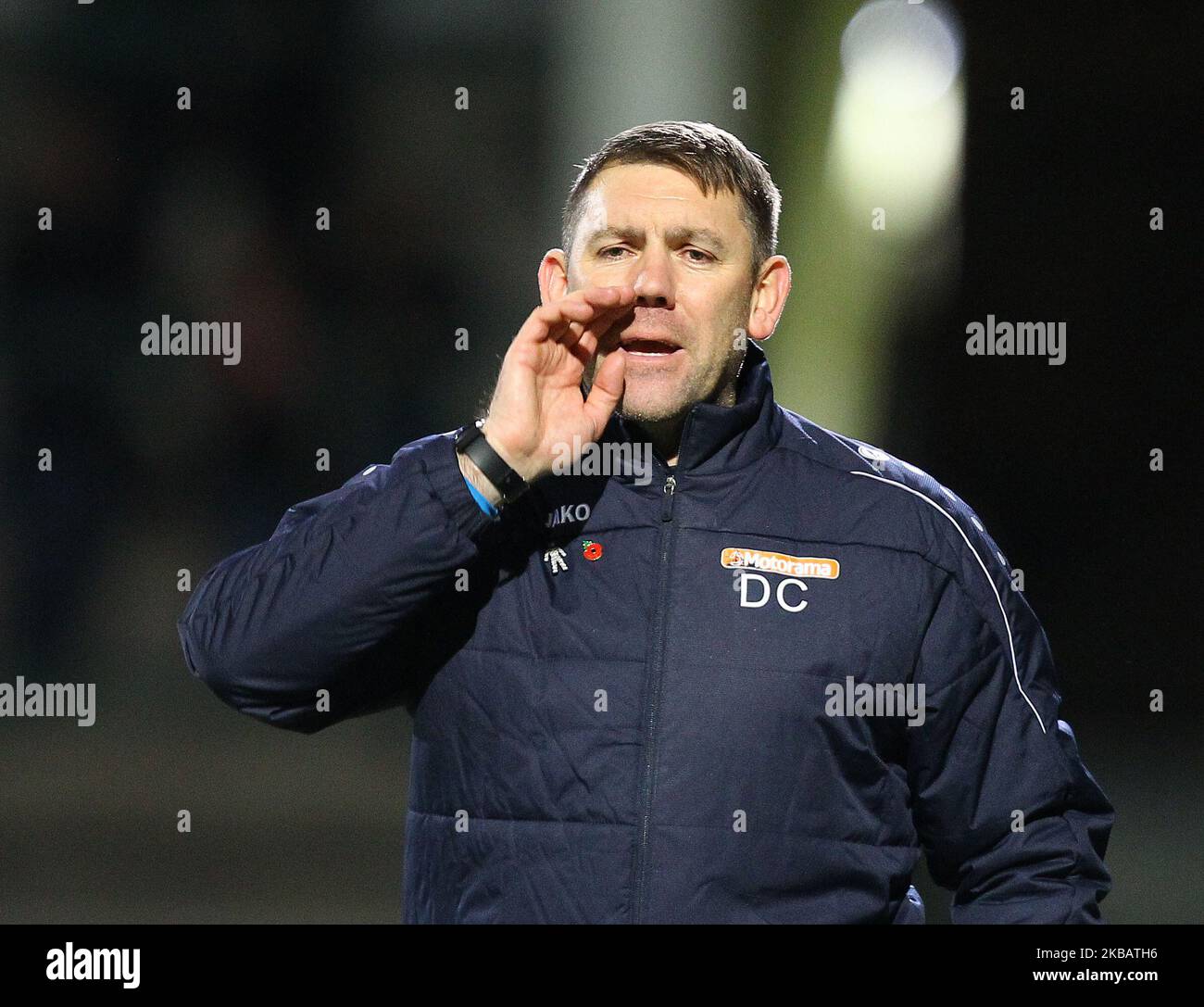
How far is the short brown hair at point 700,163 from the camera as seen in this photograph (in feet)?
6.90

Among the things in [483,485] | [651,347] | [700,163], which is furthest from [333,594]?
→ [700,163]

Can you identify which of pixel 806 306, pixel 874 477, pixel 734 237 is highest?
pixel 806 306

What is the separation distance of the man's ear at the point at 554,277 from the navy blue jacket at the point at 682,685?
0.31m

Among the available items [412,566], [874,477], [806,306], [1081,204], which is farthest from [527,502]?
[1081,204]

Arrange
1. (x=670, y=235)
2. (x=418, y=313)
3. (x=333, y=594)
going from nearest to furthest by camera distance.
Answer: (x=333, y=594) < (x=670, y=235) < (x=418, y=313)

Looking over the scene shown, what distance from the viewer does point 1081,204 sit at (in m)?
4.18

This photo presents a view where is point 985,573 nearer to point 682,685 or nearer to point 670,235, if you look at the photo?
point 682,685

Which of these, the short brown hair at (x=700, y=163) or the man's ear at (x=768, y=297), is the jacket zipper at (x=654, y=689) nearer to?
the man's ear at (x=768, y=297)

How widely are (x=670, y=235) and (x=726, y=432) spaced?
0.95ft

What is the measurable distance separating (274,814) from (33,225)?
1966 millimetres

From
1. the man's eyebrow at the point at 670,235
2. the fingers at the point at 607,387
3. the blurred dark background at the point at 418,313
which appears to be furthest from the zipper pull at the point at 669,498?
the blurred dark background at the point at 418,313

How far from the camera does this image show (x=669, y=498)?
201 centimetres

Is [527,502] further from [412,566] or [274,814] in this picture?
[274,814]

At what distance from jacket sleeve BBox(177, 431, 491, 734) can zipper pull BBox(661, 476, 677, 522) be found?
24cm
